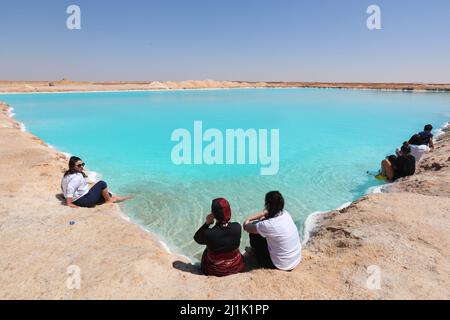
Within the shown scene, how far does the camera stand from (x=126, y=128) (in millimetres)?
23094

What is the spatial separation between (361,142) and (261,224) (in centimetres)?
1604

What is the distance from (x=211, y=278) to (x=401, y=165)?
25.6 ft

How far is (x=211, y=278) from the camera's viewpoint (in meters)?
4.43

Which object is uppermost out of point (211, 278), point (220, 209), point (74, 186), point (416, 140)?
point (416, 140)

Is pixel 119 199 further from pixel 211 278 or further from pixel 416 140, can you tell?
pixel 416 140

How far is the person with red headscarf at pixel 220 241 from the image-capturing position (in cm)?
420

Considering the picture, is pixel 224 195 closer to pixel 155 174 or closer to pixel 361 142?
pixel 155 174

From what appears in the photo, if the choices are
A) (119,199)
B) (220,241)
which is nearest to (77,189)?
(119,199)

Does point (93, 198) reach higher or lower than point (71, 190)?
lower

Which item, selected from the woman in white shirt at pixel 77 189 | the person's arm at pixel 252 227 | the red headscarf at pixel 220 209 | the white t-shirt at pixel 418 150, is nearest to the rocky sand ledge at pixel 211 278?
the woman in white shirt at pixel 77 189

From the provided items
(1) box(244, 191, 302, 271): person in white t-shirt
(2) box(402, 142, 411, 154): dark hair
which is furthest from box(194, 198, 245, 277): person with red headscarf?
(2) box(402, 142, 411, 154): dark hair

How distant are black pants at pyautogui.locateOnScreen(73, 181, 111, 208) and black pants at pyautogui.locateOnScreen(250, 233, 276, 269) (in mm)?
4444

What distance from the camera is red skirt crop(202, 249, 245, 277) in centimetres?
446
